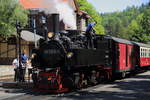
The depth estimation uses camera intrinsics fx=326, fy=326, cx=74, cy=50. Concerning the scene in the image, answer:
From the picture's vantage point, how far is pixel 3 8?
34500mm

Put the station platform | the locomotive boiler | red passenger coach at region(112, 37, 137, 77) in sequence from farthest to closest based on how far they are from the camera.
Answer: red passenger coach at region(112, 37, 137, 77), the station platform, the locomotive boiler

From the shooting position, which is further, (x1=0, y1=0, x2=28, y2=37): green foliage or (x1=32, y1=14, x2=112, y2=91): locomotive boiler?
(x1=0, y1=0, x2=28, y2=37): green foliage

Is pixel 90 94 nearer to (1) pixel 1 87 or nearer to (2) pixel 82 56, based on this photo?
(2) pixel 82 56

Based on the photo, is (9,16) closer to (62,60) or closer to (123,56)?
(123,56)

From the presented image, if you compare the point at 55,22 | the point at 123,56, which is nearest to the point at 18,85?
the point at 55,22

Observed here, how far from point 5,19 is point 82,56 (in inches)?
804

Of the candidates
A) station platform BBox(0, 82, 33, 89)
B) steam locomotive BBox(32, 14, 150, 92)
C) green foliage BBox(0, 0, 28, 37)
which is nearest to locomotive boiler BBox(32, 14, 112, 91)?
steam locomotive BBox(32, 14, 150, 92)

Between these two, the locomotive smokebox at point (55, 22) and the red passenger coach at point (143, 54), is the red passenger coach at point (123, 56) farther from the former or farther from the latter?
the locomotive smokebox at point (55, 22)

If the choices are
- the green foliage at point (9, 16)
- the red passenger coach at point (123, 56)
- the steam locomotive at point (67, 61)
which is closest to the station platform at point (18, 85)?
the steam locomotive at point (67, 61)

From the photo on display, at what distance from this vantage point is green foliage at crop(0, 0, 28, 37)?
1330 inches

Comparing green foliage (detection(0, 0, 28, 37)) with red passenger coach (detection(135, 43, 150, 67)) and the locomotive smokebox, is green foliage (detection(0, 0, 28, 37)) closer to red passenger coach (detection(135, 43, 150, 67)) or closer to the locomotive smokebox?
red passenger coach (detection(135, 43, 150, 67))

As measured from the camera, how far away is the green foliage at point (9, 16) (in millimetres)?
33781

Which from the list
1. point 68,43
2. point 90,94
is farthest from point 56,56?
point 90,94

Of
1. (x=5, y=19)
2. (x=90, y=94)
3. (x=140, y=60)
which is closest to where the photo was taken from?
(x=90, y=94)
